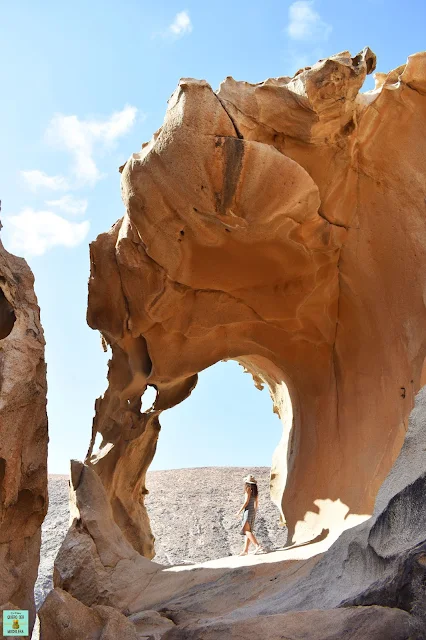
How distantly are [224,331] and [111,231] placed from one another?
1.51 meters

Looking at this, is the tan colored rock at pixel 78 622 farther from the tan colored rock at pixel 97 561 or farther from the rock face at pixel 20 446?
the tan colored rock at pixel 97 561

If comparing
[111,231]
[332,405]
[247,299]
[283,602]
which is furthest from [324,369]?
[283,602]

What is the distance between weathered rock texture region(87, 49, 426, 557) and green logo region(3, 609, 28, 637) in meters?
2.46

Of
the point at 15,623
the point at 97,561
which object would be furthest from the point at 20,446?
the point at 15,623

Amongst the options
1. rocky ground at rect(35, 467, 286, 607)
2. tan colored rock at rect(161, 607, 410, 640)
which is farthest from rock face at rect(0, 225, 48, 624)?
rocky ground at rect(35, 467, 286, 607)

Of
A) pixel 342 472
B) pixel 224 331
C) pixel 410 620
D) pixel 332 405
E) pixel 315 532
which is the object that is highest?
pixel 224 331

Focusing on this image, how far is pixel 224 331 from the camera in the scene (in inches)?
269

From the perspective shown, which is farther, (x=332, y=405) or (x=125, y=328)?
(x=125, y=328)

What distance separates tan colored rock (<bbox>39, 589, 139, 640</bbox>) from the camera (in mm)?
3492

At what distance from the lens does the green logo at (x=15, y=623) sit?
3.85 metres

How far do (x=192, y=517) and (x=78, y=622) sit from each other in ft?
25.6

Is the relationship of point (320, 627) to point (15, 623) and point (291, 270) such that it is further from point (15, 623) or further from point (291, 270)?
point (291, 270)

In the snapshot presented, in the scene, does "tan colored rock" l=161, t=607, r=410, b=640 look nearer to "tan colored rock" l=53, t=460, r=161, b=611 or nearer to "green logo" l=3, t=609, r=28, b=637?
"green logo" l=3, t=609, r=28, b=637

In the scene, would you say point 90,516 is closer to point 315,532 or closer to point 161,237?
point 315,532
